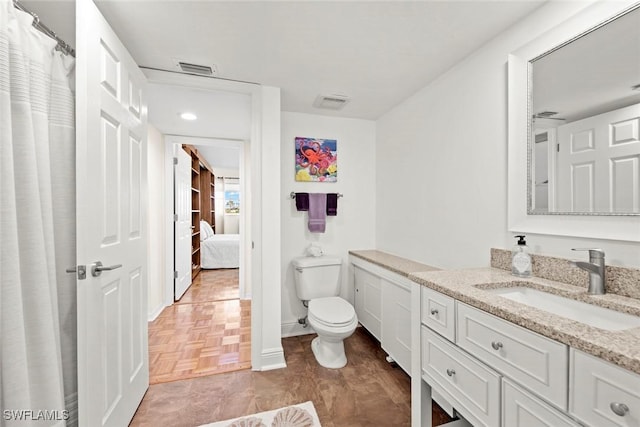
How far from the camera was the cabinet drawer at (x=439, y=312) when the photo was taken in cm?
110

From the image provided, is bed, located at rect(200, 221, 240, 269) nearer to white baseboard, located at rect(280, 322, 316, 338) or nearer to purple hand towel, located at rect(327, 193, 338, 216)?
white baseboard, located at rect(280, 322, 316, 338)

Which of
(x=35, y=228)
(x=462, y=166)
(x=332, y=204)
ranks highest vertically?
(x=462, y=166)

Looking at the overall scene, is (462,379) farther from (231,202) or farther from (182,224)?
(231,202)

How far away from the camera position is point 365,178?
2.82 metres

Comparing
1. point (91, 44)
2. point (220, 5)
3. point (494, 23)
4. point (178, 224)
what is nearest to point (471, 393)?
point (494, 23)

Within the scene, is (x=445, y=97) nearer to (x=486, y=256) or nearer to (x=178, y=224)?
(x=486, y=256)

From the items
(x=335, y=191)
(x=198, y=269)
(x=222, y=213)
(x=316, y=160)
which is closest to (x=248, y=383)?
(x=335, y=191)

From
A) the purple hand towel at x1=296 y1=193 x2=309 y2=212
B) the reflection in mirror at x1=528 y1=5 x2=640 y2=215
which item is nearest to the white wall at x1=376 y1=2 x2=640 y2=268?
the reflection in mirror at x1=528 y1=5 x2=640 y2=215

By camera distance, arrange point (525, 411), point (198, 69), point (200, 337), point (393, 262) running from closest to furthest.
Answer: point (525, 411)
point (198, 69)
point (393, 262)
point (200, 337)

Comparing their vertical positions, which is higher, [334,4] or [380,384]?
[334,4]

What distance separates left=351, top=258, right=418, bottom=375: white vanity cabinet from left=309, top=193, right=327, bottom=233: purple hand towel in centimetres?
49

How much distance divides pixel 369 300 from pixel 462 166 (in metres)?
1.32

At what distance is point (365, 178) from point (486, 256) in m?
1.49

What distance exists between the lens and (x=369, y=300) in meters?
2.34
